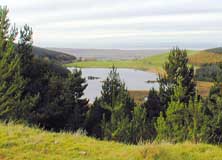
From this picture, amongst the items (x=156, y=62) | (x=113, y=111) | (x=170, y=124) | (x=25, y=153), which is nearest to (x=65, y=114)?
(x=113, y=111)

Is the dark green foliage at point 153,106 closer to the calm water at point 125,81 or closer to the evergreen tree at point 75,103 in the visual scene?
the evergreen tree at point 75,103

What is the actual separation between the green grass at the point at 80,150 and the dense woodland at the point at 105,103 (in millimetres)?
20369

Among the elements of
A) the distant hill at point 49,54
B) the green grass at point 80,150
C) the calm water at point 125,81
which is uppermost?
the distant hill at point 49,54

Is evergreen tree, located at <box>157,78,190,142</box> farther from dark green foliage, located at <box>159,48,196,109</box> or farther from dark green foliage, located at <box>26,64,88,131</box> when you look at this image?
dark green foliage, located at <box>26,64,88,131</box>

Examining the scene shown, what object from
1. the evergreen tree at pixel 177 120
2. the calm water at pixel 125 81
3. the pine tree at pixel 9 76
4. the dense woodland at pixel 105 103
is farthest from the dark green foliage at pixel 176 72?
the calm water at pixel 125 81

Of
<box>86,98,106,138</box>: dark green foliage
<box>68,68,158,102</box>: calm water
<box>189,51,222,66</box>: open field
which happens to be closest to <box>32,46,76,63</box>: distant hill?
<box>68,68,158,102</box>: calm water

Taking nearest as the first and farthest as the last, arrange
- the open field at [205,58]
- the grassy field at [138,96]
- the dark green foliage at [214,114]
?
the dark green foliage at [214,114]
the grassy field at [138,96]
the open field at [205,58]

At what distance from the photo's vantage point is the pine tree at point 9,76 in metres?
30.4

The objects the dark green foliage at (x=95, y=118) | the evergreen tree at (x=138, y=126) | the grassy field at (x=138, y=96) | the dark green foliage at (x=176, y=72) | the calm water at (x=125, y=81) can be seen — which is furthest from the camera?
the calm water at (x=125, y=81)

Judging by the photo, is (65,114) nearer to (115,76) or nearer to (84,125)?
(84,125)

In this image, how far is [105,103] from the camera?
35.4 meters

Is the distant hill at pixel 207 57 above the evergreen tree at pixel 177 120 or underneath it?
above

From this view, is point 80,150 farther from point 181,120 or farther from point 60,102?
point 60,102

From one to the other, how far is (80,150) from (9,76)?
82.1 feet
